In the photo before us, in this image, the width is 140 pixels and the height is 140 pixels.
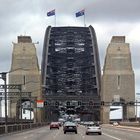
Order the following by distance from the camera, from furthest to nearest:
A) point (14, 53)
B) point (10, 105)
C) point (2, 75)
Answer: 1. point (14, 53)
2. point (10, 105)
3. point (2, 75)

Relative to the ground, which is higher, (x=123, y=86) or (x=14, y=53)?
(x=14, y=53)

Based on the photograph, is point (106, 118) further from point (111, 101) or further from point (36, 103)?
point (36, 103)

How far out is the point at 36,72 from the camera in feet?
650

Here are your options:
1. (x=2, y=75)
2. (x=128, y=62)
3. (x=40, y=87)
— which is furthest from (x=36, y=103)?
(x=2, y=75)

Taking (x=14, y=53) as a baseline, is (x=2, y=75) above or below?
below

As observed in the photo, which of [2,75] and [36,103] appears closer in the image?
[2,75]

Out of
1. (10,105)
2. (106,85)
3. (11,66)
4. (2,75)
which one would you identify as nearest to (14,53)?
(11,66)

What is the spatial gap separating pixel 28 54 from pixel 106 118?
38.3m

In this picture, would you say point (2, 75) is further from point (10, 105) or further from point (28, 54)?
point (28, 54)

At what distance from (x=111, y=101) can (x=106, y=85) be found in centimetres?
862

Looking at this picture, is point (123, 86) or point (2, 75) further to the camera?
point (123, 86)

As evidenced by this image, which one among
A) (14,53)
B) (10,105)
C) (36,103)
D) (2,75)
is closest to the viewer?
(2,75)

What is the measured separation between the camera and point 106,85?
651 ft

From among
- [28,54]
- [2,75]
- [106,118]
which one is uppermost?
[28,54]
